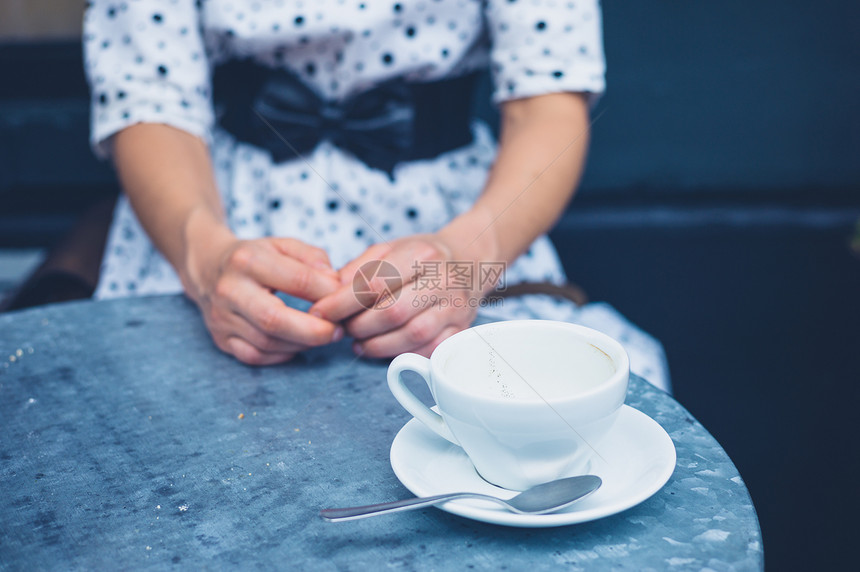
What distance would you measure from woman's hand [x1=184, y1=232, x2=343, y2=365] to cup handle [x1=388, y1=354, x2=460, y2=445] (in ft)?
0.57

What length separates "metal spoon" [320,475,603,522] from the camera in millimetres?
377

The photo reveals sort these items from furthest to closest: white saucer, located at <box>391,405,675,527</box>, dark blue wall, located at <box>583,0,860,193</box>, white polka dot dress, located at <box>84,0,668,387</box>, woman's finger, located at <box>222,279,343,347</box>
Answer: dark blue wall, located at <box>583,0,860,193</box>
white polka dot dress, located at <box>84,0,668,387</box>
woman's finger, located at <box>222,279,343,347</box>
white saucer, located at <box>391,405,675,527</box>

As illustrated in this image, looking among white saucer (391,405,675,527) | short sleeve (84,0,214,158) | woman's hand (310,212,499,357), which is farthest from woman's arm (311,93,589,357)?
short sleeve (84,0,214,158)

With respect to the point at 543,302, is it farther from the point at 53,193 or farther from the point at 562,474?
the point at 53,193

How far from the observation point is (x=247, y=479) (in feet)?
1.49

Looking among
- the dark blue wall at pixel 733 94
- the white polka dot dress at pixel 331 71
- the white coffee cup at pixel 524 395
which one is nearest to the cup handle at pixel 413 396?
the white coffee cup at pixel 524 395

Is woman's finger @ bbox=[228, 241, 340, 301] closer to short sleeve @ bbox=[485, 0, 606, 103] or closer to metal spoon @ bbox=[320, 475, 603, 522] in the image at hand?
metal spoon @ bbox=[320, 475, 603, 522]

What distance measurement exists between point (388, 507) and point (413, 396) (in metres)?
0.09

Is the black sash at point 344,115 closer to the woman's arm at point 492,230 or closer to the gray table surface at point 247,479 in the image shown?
the woman's arm at point 492,230

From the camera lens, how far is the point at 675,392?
1.29m

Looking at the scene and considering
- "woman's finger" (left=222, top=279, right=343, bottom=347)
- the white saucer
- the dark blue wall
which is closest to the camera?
the white saucer

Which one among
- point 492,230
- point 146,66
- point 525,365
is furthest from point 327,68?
point 525,365

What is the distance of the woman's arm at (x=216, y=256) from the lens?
24.2 inches

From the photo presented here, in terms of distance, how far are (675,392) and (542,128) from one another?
64cm
